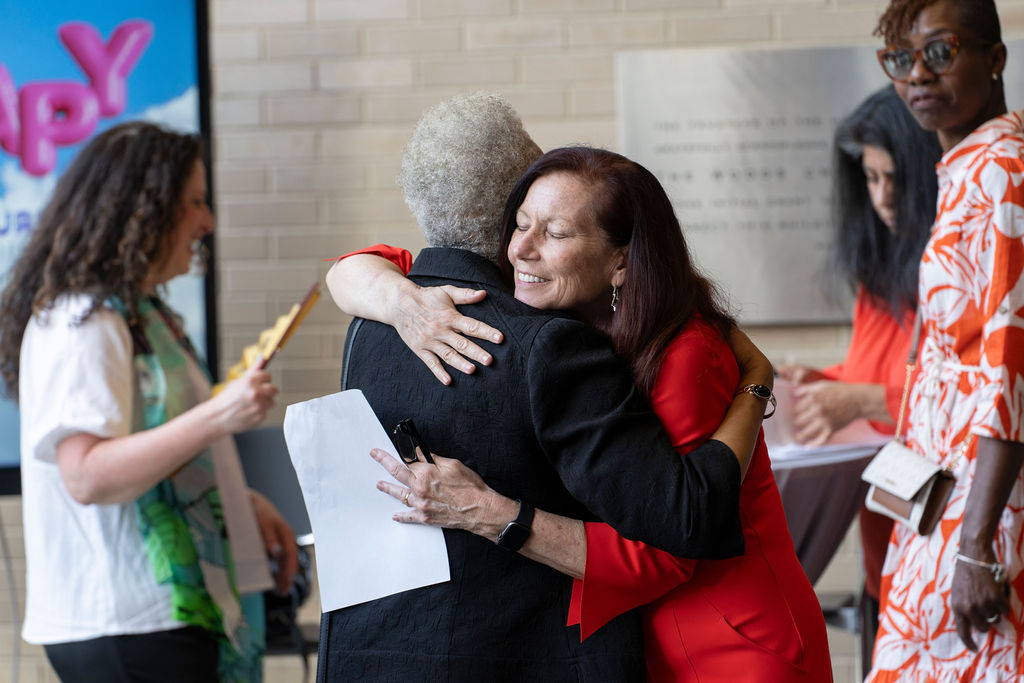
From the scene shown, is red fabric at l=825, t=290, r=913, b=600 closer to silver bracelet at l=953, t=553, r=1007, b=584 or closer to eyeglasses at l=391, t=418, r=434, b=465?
silver bracelet at l=953, t=553, r=1007, b=584

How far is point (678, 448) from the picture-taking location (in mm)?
1188

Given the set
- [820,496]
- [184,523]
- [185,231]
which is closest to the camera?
[184,523]

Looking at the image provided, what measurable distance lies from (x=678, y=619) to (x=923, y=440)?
801 millimetres

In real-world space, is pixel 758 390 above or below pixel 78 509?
above

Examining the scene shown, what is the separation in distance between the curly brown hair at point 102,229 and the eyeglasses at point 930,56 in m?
1.43

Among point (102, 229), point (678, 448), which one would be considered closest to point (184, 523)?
point (102, 229)

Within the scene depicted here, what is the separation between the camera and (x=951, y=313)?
174 cm

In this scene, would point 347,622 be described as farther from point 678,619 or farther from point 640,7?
point 640,7

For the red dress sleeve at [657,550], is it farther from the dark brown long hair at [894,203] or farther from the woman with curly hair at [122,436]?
the dark brown long hair at [894,203]

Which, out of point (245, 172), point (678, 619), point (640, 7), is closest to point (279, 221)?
point (245, 172)

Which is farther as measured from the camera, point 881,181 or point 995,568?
point 881,181

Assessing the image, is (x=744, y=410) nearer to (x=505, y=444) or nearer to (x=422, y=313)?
(x=505, y=444)

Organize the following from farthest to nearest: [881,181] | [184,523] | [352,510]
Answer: [881,181] → [184,523] → [352,510]

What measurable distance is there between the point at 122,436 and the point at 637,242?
1165 millimetres
